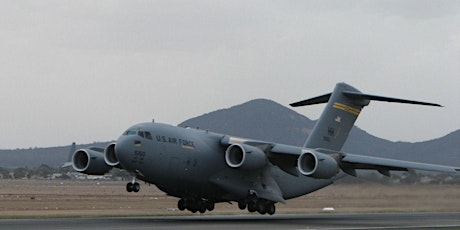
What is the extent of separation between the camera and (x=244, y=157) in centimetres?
3244

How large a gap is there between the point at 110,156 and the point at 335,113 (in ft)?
33.2

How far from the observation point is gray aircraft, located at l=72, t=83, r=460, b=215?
31.1m

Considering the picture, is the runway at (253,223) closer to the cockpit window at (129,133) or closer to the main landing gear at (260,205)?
the main landing gear at (260,205)

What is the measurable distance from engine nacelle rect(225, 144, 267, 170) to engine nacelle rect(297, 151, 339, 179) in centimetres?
152


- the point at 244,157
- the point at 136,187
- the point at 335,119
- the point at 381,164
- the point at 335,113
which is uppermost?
the point at 335,113

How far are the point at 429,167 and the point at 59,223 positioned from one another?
14.8 meters

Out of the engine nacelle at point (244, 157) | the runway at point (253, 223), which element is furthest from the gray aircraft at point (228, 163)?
the runway at point (253, 223)

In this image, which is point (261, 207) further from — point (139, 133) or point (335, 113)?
point (139, 133)

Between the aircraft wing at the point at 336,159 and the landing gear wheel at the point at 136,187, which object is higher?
the aircraft wing at the point at 336,159

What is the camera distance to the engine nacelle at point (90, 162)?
33.8 metres

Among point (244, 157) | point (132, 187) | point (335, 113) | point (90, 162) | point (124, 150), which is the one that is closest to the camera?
point (124, 150)

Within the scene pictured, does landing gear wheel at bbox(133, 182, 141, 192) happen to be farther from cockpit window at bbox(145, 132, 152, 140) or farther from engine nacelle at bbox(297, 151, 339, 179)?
engine nacelle at bbox(297, 151, 339, 179)

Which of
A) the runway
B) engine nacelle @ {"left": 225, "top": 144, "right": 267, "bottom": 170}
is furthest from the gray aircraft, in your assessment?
the runway

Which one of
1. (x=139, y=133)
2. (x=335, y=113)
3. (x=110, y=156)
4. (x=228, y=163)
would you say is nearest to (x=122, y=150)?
(x=139, y=133)
